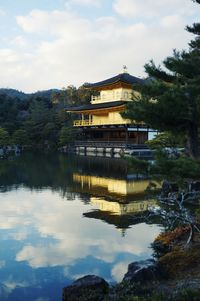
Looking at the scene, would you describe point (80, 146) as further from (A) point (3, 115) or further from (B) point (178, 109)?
(B) point (178, 109)

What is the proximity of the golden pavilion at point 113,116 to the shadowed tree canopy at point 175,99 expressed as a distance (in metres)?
26.8

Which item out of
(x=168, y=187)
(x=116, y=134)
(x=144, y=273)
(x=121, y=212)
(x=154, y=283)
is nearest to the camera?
(x=154, y=283)

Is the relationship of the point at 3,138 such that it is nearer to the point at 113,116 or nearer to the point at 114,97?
the point at 113,116

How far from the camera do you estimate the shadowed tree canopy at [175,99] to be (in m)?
6.23

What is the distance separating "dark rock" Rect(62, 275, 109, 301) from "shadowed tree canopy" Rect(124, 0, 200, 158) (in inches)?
123

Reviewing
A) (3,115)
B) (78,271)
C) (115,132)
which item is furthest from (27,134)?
(78,271)

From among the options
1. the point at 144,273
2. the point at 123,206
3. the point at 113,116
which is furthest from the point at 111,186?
the point at 113,116

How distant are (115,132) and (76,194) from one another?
975 inches

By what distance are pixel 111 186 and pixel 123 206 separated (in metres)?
4.70

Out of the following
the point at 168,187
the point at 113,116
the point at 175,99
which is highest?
the point at 113,116

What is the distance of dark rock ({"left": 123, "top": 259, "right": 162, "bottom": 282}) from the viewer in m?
6.28

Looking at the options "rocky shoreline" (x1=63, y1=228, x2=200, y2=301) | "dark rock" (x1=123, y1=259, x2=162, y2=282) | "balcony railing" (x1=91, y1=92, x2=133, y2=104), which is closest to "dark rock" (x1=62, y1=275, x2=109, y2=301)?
"rocky shoreline" (x1=63, y1=228, x2=200, y2=301)

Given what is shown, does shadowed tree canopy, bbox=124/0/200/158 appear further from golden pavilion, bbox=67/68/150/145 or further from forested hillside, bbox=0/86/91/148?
forested hillside, bbox=0/86/91/148

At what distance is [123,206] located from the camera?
13.3 m
